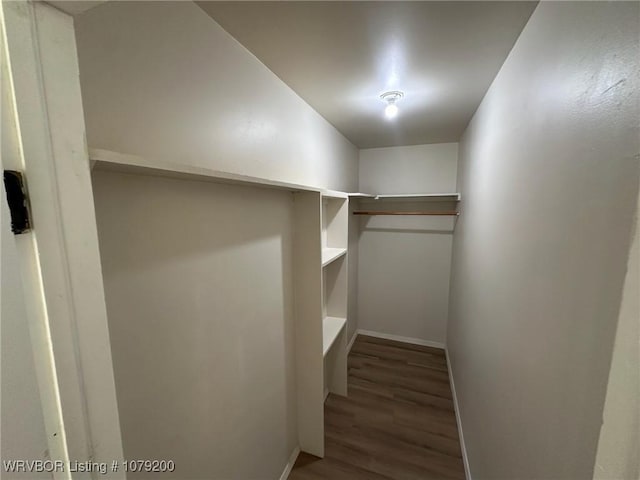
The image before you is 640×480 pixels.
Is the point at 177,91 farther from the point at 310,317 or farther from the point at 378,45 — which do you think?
the point at 310,317

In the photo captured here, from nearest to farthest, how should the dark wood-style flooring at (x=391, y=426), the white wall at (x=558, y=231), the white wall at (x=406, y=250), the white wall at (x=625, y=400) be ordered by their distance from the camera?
the white wall at (x=625, y=400)
the white wall at (x=558, y=231)
the dark wood-style flooring at (x=391, y=426)
the white wall at (x=406, y=250)

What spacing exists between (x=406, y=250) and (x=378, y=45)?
8.56ft

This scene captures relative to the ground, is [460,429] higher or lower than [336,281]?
lower

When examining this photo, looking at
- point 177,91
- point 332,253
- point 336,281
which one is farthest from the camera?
point 336,281

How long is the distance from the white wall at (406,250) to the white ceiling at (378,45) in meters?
1.37

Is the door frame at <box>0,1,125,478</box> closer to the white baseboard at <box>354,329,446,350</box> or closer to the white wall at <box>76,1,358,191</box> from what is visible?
the white wall at <box>76,1,358,191</box>

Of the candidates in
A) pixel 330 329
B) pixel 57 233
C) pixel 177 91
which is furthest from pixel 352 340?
pixel 57 233

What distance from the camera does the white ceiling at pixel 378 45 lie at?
1.01 metres

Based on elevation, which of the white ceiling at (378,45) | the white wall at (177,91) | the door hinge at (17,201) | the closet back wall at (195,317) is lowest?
the closet back wall at (195,317)

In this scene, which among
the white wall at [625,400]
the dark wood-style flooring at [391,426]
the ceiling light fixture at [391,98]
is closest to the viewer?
the white wall at [625,400]

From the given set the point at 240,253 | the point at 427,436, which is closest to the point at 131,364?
the point at 240,253

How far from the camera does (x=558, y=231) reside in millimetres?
790

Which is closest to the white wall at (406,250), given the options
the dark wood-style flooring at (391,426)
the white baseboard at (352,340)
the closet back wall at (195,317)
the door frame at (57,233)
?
the white baseboard at (352,340)

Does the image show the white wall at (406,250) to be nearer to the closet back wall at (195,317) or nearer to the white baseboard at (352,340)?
the white baseboard at (352,340)
